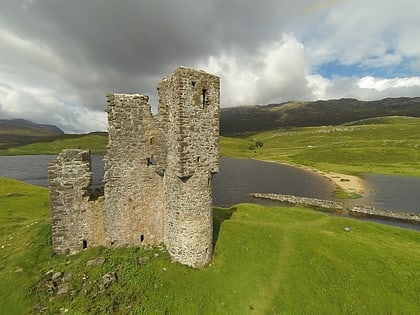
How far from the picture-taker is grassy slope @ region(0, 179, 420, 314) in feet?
62.9

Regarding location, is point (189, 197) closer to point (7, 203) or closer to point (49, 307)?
point (49, 307)

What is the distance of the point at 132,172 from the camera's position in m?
24.1

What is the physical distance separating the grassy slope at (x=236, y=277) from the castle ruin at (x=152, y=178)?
182cm

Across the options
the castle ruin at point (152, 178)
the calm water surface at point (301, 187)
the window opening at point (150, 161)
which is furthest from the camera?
the calm water surface at point (301, 187)

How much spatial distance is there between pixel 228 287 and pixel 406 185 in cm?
10592

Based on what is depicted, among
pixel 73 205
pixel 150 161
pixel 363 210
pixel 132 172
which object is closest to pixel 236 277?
pixel 150 161

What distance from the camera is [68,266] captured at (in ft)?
71.7

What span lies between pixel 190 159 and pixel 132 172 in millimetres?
6285

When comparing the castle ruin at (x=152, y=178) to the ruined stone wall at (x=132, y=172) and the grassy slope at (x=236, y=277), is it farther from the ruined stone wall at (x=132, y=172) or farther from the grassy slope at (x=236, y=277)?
the grassy slope at (x=236, y=277)

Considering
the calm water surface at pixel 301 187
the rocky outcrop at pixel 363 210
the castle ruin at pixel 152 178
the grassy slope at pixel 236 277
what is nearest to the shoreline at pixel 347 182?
the calm water surface at pixel 301 187

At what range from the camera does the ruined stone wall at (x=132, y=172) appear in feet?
76.2

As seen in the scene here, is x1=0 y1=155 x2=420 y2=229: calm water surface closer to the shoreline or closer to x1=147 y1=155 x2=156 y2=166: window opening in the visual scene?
the shoreline

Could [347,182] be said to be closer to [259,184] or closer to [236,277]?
[259,184]

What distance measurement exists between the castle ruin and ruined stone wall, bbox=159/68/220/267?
0.08m
